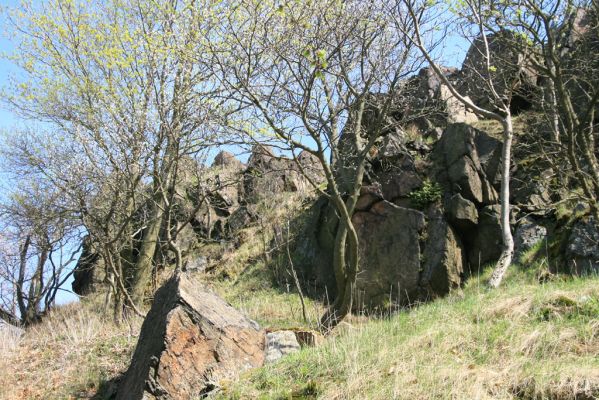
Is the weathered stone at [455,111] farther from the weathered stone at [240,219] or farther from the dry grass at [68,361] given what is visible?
the dry grass at [68,361]

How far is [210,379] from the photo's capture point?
22.2 feet

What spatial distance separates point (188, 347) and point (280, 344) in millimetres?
1477

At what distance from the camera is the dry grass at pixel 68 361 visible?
8820 mm

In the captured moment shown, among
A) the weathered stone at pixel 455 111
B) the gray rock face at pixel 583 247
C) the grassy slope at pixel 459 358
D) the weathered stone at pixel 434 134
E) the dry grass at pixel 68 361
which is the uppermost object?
the weathered stone at pixel 455 111

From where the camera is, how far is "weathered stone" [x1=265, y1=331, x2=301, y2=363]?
767cm

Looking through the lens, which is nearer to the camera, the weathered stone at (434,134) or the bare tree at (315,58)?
the bare tree at (315,58)

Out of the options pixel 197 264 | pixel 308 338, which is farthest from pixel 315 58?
pixel 197 264

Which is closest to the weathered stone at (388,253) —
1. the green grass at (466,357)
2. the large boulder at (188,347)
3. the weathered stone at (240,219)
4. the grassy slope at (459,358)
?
the grassy slope at (459,358)

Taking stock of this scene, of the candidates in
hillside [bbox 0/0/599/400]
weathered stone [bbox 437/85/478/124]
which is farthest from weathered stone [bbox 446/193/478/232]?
weathered stone [bbox 437/85/478/124]

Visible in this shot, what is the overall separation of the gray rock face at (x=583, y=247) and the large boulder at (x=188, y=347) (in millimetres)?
6427

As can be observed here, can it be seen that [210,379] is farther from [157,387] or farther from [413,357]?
[413,357]

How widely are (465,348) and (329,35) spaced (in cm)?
650

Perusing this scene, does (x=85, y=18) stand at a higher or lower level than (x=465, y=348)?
higher

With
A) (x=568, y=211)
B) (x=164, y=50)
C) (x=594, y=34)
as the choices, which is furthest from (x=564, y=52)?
(x=164, y=50)
